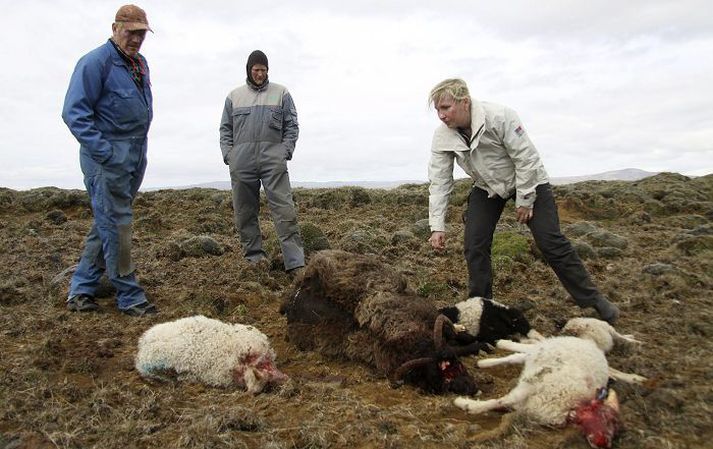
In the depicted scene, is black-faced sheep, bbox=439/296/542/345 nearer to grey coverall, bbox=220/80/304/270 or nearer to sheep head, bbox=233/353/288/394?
sheep head, bbox=233/353/288/394

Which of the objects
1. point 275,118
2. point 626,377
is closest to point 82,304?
point 275,118

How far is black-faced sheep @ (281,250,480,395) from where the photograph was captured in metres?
4.23

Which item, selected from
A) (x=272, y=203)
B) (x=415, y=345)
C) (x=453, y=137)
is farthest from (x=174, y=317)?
(x=453, y=137)

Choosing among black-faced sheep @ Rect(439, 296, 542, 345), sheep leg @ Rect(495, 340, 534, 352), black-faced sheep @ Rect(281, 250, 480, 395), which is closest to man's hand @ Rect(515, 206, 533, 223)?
black-faced sheep @ Rect(439, 296, 542, 345)

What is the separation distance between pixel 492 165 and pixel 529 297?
7.64 ft

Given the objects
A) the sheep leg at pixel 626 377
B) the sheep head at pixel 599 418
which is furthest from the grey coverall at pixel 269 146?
the sheep head at pixel 599 418

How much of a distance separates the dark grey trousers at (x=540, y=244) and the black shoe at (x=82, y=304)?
420 centimetres

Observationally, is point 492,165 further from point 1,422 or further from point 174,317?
point 1,422

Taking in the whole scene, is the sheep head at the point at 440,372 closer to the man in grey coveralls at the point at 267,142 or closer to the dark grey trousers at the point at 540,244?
the dark grey trousers at the point at 540,244

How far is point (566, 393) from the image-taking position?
141 inches

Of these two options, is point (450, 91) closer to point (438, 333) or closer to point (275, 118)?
point (438, 333)

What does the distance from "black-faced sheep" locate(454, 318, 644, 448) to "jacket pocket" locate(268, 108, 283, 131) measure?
16.4ft

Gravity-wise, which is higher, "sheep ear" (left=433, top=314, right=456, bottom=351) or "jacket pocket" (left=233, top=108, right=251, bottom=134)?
"jacket pocket" (left=233, top=108, right=251, bottom=134)

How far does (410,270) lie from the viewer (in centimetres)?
823
